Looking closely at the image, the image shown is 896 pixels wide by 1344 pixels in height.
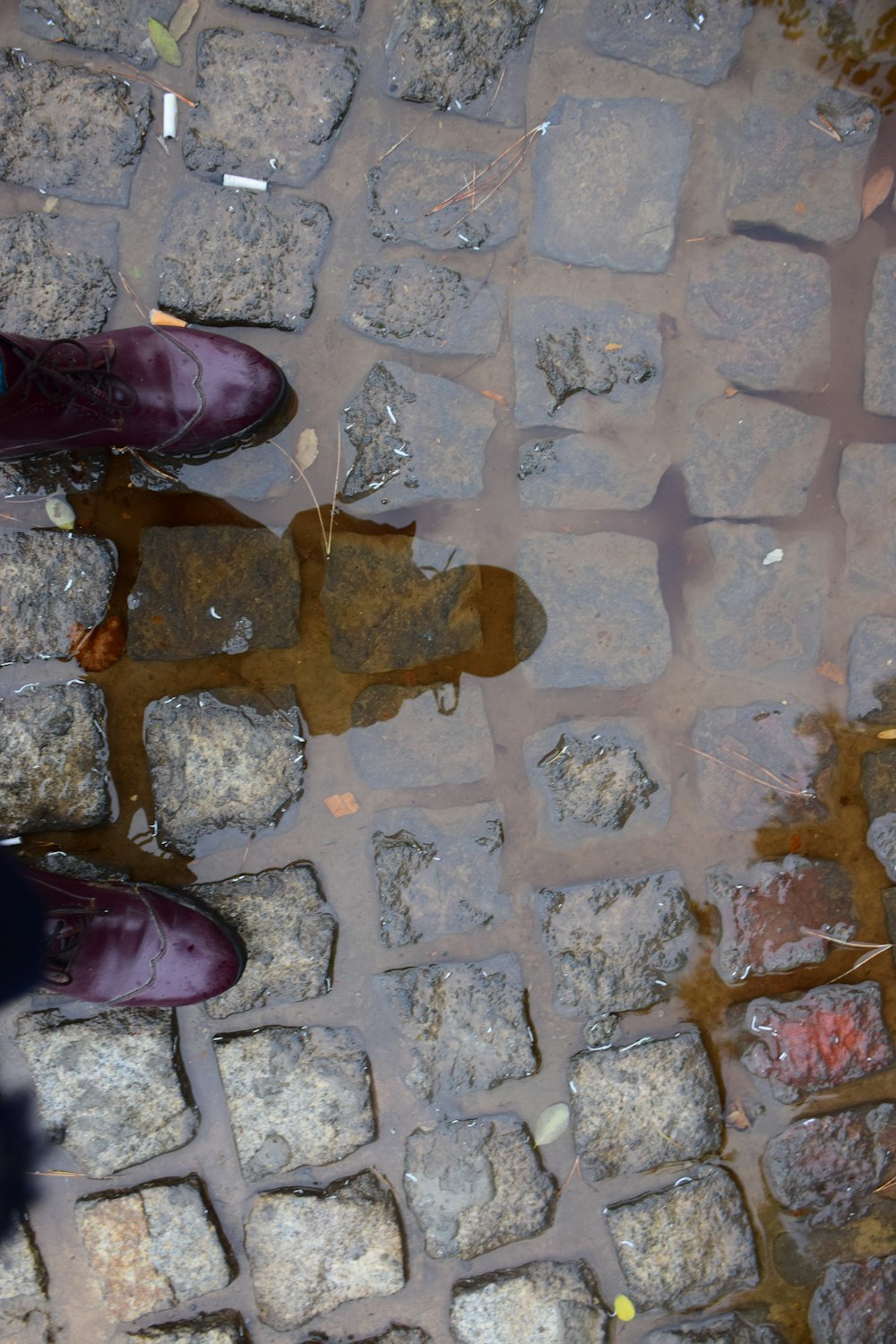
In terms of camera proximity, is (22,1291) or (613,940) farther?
(613,940)

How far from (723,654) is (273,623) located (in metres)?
1.38

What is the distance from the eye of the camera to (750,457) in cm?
265

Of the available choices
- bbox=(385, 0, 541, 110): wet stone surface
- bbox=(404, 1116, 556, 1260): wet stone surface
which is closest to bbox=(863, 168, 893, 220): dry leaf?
bbox=(385, 0, 541, 110): wet stone surface

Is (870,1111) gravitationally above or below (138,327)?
below

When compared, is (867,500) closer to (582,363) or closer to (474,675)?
(582,363)

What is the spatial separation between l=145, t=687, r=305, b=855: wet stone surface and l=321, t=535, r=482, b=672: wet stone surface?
0.28 metres

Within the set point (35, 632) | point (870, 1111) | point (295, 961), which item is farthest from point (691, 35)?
point (870, 1111)

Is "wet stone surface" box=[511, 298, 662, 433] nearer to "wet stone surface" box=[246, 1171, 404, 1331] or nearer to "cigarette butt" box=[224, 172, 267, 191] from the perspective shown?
"cigarette butt" box=[224, 172, 267, 191]

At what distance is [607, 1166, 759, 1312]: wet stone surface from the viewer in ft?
8.51

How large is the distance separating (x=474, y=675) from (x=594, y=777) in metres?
0.48

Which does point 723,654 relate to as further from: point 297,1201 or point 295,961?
point 297,1201

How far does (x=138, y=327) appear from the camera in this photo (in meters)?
2.40

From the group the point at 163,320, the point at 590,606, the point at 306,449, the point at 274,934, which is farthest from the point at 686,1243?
the point at 163,320

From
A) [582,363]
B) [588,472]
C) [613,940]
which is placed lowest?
[613,940]
